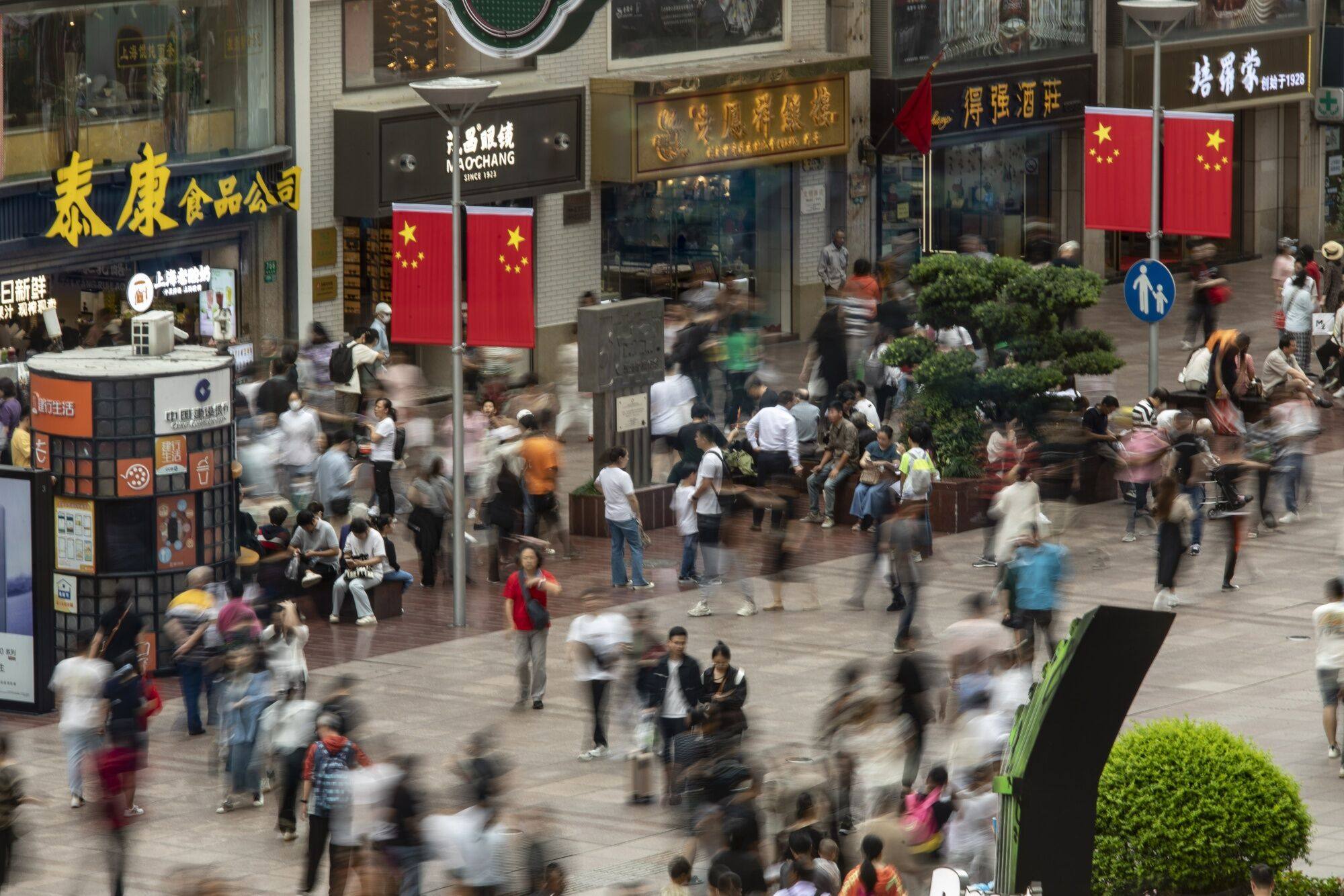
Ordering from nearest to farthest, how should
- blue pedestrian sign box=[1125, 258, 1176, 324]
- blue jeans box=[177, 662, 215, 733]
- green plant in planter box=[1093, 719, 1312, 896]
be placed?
green plant in planter box=[1093, 719, 1312, 896] < blue jeans box=[177, 662, 215, 733] < blue pedestrian sign box=[1125, 258, 1176, 324]

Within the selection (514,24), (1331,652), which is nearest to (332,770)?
(1331,652)

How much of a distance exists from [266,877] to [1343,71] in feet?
116

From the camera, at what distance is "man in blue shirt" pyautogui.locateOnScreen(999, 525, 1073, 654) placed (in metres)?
19.8

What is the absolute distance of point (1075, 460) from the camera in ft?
88.3

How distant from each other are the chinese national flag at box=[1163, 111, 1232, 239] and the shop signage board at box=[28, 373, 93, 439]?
13.9 meters

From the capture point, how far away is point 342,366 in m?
28.7

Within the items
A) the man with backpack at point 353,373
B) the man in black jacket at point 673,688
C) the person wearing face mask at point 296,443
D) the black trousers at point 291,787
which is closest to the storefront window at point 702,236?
the man with backpack at point 353,373

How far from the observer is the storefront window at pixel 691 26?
3488cm

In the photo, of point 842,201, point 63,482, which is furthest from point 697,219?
point 63,482

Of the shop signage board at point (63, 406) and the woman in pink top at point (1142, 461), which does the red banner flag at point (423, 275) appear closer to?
the shop signage board at point (63, 406)

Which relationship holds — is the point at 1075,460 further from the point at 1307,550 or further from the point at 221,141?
the point at 221,141

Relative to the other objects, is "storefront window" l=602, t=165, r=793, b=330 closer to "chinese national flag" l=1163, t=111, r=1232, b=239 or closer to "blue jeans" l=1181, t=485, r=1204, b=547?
"chinese national flag" l=1163, t=111, r=1232, b=239

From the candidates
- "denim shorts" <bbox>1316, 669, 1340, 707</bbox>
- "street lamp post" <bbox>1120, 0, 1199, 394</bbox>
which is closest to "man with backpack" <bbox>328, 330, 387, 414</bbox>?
"street lamp post" <bbox>1120, 0, 1199, 394</bbox>

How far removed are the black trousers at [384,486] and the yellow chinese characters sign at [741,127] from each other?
1011cm
